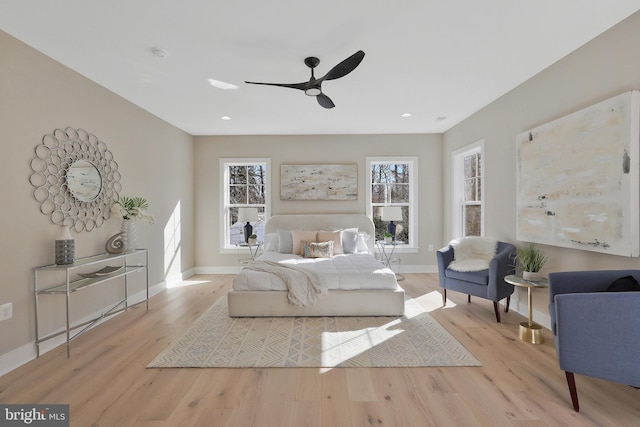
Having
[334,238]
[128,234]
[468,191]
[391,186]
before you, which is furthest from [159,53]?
[468,191]

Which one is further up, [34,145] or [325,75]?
[325,75]

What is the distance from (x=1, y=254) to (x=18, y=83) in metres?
1.39

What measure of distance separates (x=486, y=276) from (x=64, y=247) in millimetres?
4189

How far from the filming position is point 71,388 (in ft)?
6.80

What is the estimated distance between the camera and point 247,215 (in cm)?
517

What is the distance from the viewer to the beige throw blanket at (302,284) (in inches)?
130

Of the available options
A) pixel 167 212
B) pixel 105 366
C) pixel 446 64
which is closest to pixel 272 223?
pixel 167 212

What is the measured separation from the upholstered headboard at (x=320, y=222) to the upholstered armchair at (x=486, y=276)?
1.81m

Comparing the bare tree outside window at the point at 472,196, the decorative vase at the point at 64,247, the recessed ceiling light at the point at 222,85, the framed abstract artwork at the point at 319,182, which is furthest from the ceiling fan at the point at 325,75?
the bare tree outside window at the point at 472,196

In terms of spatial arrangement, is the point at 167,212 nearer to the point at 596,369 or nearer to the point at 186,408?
the point at 186,408

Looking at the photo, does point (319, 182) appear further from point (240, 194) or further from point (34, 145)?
point (34, 145)

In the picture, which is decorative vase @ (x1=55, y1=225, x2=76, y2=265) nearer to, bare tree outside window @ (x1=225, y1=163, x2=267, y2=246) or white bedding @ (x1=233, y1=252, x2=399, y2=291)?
white bedding @ (x1=233, y1=252, x2=399, y2=291)

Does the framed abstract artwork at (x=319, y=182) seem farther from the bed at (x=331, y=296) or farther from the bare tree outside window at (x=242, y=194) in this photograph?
the bed at (x=331, y=296)

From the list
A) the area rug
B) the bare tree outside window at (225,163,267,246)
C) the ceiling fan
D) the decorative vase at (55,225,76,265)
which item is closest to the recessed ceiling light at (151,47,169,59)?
the ceiling fan
